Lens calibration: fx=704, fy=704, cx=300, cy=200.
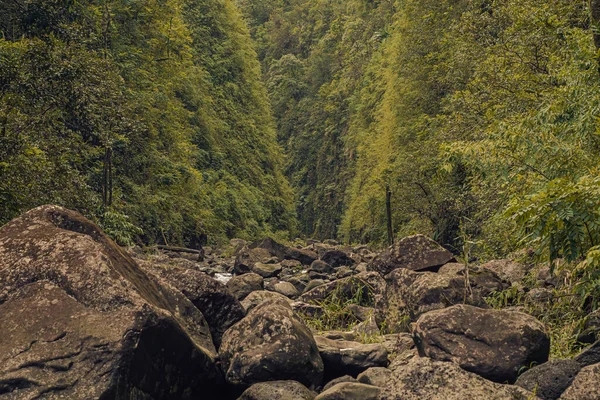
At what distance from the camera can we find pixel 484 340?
5910 millimetres

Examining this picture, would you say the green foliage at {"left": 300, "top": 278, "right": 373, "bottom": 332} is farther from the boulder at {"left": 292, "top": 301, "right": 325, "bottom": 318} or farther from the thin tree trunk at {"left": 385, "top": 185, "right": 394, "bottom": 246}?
the thin tree trunk at {"left": 385, "top": 185, "right": 394, "bottom": 246}

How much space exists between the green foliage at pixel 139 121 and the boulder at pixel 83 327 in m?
5.55

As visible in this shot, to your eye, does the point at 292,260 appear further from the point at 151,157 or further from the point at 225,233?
the point at 225,233

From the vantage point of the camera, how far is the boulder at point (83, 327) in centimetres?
478

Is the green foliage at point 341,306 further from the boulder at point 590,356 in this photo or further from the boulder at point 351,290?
the boulder at point 590,356

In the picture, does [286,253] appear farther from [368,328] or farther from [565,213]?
[565,213]

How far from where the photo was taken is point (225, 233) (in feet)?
114

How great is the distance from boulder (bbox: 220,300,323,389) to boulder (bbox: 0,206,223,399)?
0.23 metres

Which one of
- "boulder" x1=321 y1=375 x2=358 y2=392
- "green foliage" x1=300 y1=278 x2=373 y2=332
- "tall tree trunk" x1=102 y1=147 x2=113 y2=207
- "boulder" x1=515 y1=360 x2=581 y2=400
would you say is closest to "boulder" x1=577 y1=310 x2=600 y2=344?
"boulder" x1=515 y1=360 x2=581 y2=400

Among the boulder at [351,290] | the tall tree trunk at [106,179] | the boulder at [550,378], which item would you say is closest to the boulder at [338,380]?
the boulder at [550,378]

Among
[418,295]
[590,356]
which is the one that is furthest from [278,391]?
[418,295]

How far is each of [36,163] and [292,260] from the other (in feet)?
40.1

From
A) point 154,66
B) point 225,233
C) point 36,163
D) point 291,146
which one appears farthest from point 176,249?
point 291,146

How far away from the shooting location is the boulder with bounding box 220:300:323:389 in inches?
233
